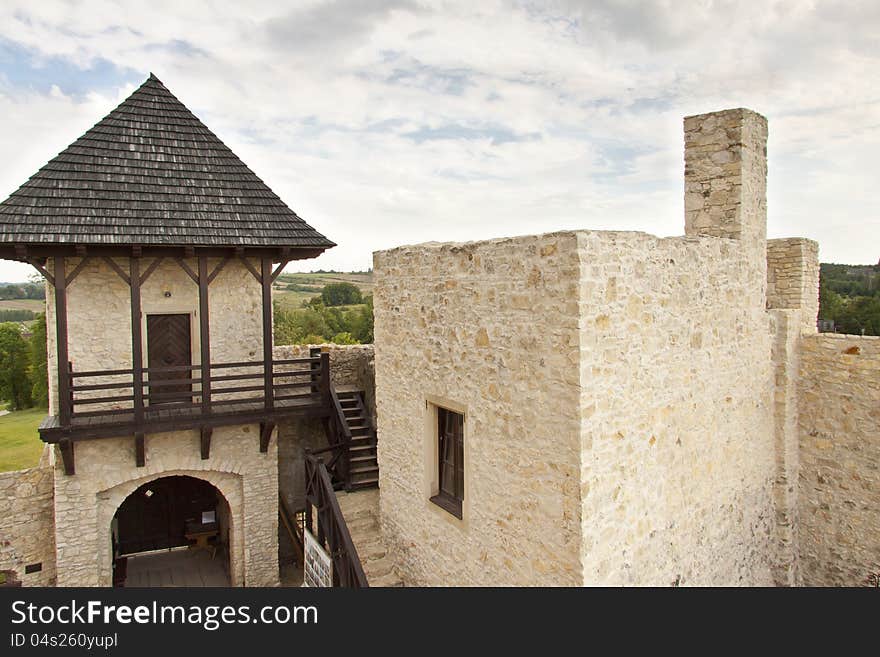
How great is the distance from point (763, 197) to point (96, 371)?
30.6 feet

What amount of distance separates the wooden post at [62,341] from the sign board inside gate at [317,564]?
376cm

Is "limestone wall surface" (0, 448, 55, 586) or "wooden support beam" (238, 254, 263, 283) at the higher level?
"wooden support beam" (238, 254, 263, 283)

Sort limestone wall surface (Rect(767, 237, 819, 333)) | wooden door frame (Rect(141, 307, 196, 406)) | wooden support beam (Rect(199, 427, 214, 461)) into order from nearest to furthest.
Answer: limestone wall surface (Rect(767, 237, 819, 333)) → wooden support beam (Rect(199, 427, 214, 461)) → wooden door frame (Rect(141, 307, 196, 406))

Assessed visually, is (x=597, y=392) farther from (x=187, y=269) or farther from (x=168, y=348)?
(x=168, y=348)

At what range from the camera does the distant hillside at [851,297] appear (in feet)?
75.9

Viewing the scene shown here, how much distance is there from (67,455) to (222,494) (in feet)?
8.03

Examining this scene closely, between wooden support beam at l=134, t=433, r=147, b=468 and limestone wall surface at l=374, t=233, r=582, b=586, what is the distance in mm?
3704

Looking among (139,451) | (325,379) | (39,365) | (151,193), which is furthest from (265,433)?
(39,365)

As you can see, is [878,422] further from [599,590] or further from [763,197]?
[599,590]

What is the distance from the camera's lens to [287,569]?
11383mm

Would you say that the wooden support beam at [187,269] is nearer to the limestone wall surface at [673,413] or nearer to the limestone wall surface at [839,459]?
the limestone wall surface at [673,413]

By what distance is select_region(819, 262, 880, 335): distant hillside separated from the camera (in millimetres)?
23138

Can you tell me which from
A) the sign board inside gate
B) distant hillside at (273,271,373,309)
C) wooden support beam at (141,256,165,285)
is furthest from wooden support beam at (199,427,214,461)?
distant hillside at (273,271,373,309)

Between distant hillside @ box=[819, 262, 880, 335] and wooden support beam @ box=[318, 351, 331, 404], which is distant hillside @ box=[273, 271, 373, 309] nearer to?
distant hillside @ box=[819, 262, 880, 335]
